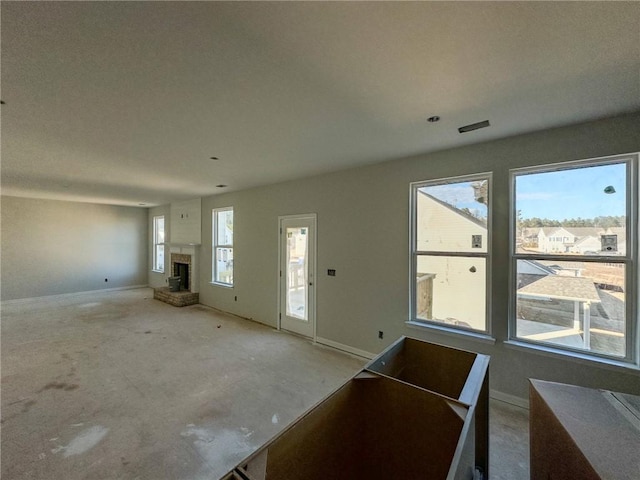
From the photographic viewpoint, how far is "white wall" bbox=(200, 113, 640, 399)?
2490mm

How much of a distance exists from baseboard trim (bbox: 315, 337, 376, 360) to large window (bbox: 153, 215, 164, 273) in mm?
6757

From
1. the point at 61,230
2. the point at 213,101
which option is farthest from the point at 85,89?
the point at 61,230

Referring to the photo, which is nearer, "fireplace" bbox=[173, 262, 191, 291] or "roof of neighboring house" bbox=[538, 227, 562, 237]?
"roof of neighboring house" bbox=[538, 227, 562, 237]

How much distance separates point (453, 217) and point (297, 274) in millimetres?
2688

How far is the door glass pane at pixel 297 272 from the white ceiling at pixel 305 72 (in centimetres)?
192

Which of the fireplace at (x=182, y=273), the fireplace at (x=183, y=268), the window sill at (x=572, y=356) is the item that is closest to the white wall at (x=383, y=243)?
the window sill at (x=572, y=356)

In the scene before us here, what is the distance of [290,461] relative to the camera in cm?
104

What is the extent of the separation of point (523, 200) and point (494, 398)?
6.90ft

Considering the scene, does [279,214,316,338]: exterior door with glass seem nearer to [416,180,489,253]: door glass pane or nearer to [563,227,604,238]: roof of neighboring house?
[416,180,489,253]: door glass pane

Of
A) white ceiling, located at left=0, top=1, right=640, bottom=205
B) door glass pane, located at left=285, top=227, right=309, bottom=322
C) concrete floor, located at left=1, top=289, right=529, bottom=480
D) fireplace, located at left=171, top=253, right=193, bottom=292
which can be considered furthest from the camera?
fireplace, located at left=171, top=253, right=193, bottom=292

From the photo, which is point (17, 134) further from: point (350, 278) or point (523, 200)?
point (523, 200)

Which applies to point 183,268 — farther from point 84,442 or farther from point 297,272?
point 84,442

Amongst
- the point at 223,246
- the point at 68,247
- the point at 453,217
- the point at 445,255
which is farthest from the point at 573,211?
the point at 68,247

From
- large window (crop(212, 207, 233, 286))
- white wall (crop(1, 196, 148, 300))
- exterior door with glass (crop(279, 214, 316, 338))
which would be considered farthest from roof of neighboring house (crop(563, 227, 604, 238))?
white wall (crop(1, 196, 148, 300))
